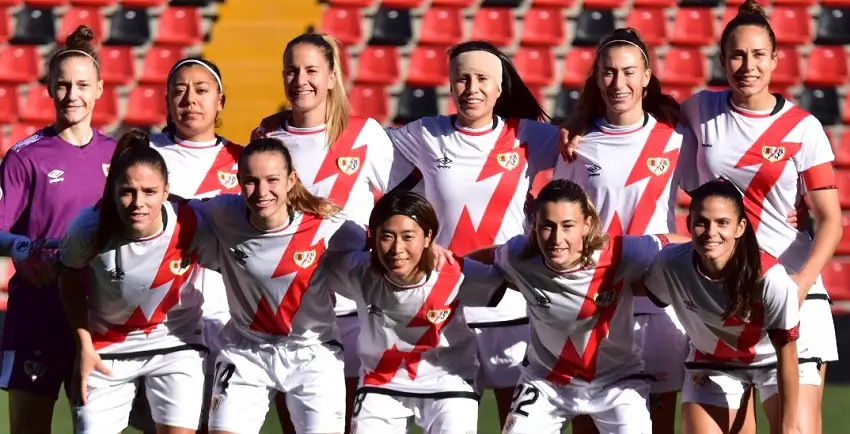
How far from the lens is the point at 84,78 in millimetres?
4289

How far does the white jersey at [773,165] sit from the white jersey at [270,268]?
1275 millimetres

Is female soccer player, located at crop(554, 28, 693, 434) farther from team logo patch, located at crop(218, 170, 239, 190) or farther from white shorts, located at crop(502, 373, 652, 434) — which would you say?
team logo patch, located at crop(218, 170, 239, 190)

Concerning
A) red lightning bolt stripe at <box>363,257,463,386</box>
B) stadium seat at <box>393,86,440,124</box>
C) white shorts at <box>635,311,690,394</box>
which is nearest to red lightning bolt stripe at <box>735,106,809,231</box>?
white shorts at <box>635,311,690,394</box>

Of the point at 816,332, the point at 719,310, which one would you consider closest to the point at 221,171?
the point at 719,310

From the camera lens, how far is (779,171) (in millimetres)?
4133

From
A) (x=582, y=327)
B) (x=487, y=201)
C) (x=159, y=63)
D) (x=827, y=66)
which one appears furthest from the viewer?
(x=159, y=63)

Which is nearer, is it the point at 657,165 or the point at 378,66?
the point at 657,165

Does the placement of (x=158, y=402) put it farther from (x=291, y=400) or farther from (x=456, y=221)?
(x=456, y=221)

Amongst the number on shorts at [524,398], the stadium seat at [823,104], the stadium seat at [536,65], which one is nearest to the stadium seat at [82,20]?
the stadium seat at [536,65]

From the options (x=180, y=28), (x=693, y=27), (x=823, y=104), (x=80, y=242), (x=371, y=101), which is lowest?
(x=80, y=242)

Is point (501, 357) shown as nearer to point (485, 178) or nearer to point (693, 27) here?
point (485, 178)

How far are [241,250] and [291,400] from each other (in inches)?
20.0

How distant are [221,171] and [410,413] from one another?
3.39ft

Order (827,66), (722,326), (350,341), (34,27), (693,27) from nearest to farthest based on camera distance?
(722,326) → (350,341) → (827,66) → (693,27) → (34,27)
